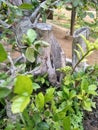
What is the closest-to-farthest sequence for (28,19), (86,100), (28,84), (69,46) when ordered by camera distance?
(28,84) < (86,100) < (28,19) < (69,46)

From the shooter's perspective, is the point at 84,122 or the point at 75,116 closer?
the point at 75,116

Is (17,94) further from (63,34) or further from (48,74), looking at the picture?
(63,34)

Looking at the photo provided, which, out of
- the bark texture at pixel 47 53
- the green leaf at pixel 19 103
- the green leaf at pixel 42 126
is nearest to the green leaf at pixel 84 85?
the bark texture at pixel 47 53

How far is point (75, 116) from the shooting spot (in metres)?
1.54

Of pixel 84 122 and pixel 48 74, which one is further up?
pixel 48 74

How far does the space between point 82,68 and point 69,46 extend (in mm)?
1951

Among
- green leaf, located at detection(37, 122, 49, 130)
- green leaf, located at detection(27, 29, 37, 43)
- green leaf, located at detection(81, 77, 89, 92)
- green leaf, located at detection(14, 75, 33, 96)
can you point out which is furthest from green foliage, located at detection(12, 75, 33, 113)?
green leaf, located at detection(81, 77, 89, 92)

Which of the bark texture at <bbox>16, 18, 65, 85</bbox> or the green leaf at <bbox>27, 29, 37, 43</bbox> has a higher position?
the green leaf at <bbox>27, 29, 37, 43</bbox>

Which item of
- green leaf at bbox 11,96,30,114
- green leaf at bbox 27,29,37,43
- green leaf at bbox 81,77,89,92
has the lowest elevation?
green leaf at bbox 81,77,89,92

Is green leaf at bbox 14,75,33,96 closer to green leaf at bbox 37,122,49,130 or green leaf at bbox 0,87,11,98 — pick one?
green leaf at bbox 0,87,11,98

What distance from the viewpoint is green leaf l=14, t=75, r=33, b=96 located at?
14.7 inches

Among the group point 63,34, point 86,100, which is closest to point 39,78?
point 86,100

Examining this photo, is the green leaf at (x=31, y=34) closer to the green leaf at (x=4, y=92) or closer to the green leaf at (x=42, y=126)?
the green leaf at (x=42, y=126)

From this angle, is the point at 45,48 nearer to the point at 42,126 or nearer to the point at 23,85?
the point at 42,126
